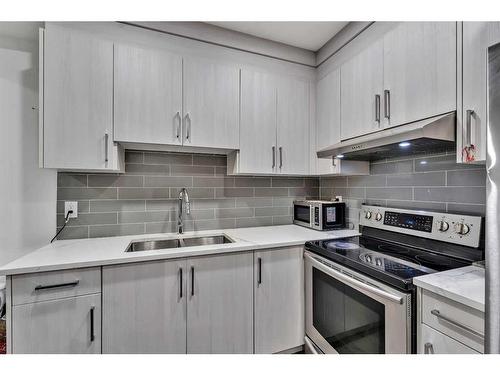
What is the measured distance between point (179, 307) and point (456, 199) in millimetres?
1707

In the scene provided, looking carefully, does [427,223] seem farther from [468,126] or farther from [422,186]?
[468,126]

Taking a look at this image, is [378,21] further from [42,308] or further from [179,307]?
[42,308]

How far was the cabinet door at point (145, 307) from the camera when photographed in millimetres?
1248

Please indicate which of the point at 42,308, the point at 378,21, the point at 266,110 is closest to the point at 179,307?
the point at 42,308

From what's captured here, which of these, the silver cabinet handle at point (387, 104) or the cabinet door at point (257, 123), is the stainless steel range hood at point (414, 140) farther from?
the cabinet door at point (257, 123)

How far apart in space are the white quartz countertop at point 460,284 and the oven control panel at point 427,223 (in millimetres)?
196

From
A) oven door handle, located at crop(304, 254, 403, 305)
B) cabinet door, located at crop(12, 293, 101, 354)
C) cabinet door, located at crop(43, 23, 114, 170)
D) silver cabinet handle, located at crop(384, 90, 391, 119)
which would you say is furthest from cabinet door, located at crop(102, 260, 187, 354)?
silver cabinet handle, located at crop(384, 90, 391, 119)

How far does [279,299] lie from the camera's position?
161 cm

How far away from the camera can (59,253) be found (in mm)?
1331

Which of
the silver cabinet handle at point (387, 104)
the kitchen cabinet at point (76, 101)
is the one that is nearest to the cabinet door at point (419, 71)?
the silver cabinet handle at point (387, 104)

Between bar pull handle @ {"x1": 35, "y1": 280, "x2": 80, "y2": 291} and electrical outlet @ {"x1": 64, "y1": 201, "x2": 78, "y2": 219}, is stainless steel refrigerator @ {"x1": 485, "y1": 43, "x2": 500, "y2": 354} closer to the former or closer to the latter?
bar pull handle @ {"x1": 35, "y1": 280, "x2": 80, "y2": 291}

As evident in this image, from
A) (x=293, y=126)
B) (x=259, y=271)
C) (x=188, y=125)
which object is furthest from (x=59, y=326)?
(x=293, y=126)

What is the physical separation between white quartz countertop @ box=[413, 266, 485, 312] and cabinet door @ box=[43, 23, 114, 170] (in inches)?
70.4

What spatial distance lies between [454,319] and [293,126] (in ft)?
5.14
